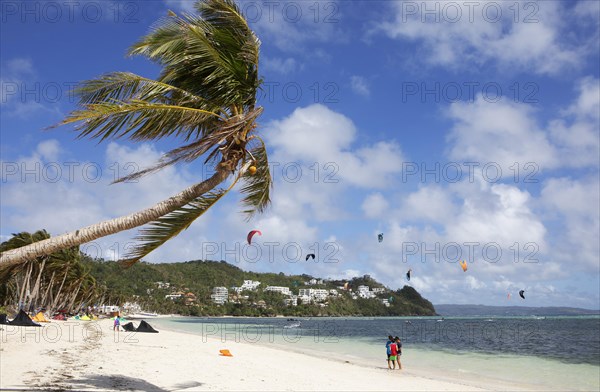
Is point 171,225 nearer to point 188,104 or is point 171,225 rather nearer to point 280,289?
point 188,104

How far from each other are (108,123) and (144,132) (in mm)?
667

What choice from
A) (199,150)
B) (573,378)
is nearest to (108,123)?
(199,150)

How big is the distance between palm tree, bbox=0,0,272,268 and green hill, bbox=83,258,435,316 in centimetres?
11208

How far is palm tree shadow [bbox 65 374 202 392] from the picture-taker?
9.41 metres

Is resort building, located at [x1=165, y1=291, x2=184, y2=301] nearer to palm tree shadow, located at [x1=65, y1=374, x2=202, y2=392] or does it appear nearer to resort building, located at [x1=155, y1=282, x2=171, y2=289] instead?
resort building, located at [x1=155, y1=282, x2=171, y2=289]

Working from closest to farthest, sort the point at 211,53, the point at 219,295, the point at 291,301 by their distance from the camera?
the point at 211,53
the point at 219,295
the point at 291,301

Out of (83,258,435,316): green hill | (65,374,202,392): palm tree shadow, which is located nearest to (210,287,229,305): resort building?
(83,258,435,316): green hill

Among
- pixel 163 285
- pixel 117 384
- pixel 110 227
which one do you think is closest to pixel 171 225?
pixel 110 227

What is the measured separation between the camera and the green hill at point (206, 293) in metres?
138

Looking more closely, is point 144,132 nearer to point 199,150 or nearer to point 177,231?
point 199,150

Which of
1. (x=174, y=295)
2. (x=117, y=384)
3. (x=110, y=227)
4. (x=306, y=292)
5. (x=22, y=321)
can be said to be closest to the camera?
(x=110, y=227)

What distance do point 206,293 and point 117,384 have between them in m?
155

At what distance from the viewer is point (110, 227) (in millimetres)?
5918

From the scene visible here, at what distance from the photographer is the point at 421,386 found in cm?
1445
